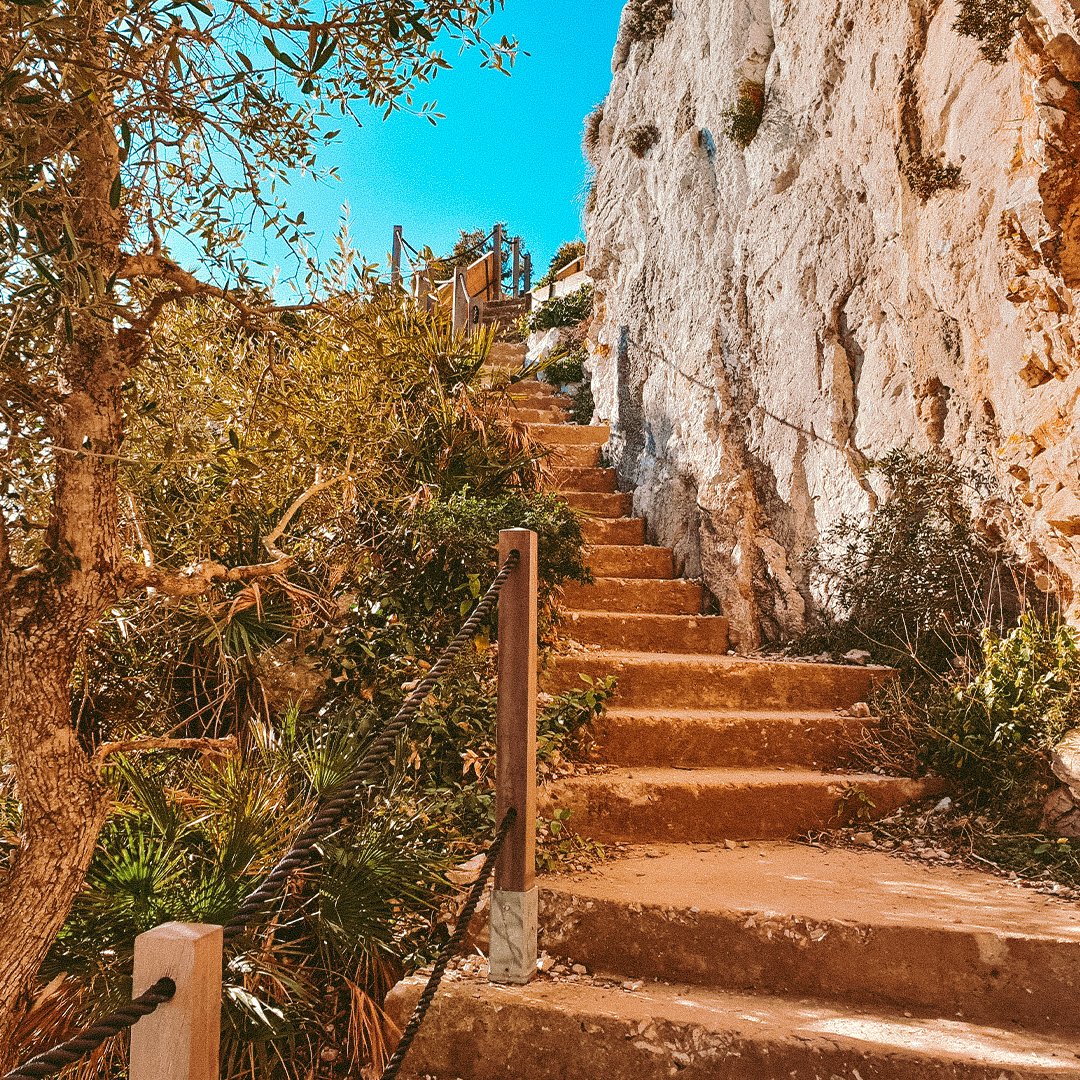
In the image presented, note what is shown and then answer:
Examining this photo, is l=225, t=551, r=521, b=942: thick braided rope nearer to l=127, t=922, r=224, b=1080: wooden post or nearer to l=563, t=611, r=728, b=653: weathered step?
l=127, t=922, r=224, b=1080: wooden post

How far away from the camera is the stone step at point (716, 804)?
3.43m

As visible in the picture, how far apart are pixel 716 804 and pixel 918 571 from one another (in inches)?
70.8

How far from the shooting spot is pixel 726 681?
435 centimetres

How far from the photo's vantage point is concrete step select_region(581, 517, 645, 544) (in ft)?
21.0

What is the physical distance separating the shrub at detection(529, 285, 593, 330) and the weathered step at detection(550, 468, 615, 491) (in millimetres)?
4218

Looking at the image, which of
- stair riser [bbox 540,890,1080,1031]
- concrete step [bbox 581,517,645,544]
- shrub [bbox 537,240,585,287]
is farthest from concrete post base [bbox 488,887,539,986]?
shrub [bbox 537,240,585,287]

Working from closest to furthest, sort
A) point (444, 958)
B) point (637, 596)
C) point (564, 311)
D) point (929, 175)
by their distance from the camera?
point (444, 958) → point (929, 175) → point (637, 596) → point (564, 311)

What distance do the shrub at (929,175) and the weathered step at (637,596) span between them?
9.39 feet

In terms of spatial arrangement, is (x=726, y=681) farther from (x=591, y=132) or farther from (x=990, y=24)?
(x=591, y=132)

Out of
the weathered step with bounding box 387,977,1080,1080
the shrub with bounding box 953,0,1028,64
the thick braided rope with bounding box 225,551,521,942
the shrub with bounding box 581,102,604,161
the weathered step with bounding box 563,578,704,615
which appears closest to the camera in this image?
the thick braided rope with bounding box 225,551,521,942

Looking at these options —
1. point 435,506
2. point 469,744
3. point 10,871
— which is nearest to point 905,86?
point 435,506

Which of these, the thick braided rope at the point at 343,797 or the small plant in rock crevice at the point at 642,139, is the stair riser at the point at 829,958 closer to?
the thick braided rope at the point at 343,797

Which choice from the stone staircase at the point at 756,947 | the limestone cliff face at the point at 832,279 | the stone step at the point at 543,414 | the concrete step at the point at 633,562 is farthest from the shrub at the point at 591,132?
the stone staircase at the point at 756,947

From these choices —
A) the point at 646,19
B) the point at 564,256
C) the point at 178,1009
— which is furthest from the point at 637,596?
the point at 564,256
